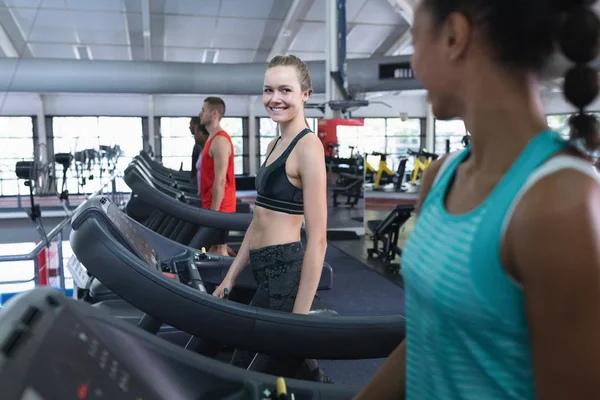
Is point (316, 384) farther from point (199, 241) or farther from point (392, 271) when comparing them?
point (392, 271)

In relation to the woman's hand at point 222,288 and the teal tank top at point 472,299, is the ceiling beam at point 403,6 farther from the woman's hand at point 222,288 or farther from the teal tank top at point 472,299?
the teal tank top at point 472,299

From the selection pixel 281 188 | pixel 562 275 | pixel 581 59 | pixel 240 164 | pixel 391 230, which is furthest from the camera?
pixel 240 164

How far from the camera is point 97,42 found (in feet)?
32.4

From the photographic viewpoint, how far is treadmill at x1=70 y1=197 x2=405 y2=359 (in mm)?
1327

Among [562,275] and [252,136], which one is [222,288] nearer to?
[562,275]

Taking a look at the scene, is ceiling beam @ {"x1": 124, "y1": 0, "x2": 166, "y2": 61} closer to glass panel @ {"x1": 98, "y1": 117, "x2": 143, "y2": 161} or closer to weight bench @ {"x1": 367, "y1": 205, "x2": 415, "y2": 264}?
glass panel @ {"x1": 98, "y1": 117, "x2": 143, "y2": 161}

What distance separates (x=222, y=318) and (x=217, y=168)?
197cm

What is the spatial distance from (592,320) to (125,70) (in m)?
8.51

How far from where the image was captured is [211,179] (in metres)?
3.52

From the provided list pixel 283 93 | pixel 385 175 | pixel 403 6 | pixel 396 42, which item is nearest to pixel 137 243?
pixel 283 93

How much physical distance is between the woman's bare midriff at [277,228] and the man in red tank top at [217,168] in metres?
1.53

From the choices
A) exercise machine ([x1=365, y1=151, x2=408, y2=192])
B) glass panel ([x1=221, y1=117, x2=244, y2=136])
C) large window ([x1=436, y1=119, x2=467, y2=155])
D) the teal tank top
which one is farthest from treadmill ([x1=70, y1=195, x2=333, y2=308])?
large window ([x1=436, y1=119, x2=467, y2=155])

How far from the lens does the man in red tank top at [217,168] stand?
3281 mm

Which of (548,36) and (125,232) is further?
(125,232)
